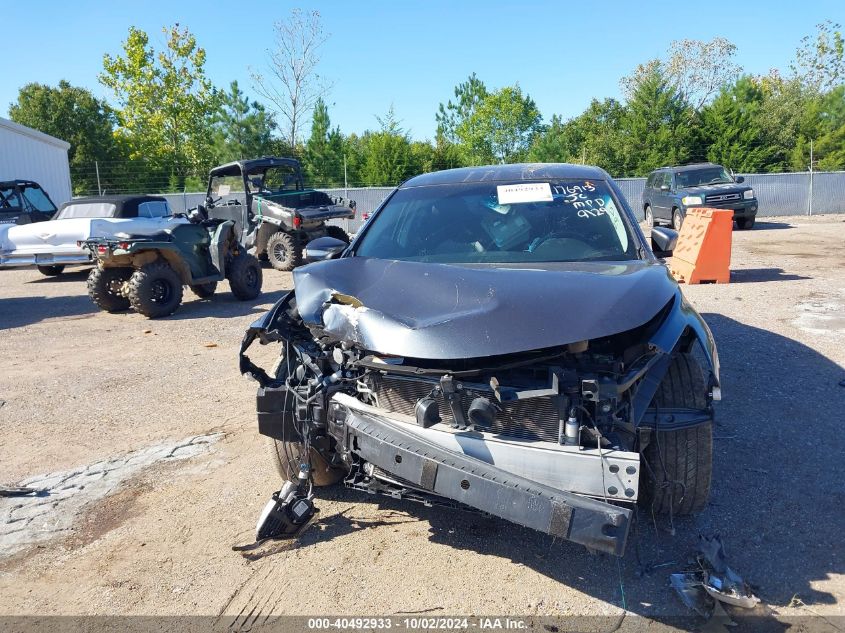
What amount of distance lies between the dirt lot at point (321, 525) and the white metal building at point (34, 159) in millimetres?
17806

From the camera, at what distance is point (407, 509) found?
3.56m

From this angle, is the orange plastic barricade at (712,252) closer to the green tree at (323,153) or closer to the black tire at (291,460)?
the black tire at (291,460)

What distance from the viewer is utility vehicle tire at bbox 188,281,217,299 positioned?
10328 mm

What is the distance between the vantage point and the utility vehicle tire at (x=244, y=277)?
10.1 meters

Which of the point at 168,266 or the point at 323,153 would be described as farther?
the point at 323,153

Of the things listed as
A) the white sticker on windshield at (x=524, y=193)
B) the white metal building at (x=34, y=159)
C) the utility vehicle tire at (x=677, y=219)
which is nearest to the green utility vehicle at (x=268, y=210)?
the utility vehicle tire at (x=677, y=219)

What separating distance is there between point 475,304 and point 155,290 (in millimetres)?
7240

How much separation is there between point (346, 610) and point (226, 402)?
3017 millimetres

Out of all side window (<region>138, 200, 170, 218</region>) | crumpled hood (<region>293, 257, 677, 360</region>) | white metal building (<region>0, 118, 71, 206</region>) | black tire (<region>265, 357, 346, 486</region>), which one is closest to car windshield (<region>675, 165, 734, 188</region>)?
side window (<region>138, 200, 170, 218</region>)

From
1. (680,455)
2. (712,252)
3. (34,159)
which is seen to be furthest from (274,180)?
(680,455)

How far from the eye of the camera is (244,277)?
10.2 metres

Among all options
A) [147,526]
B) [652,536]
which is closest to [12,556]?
[147,526]

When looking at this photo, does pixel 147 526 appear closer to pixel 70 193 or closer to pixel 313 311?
pixel 313 311

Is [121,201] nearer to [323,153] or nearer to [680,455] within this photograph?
[680,455]
